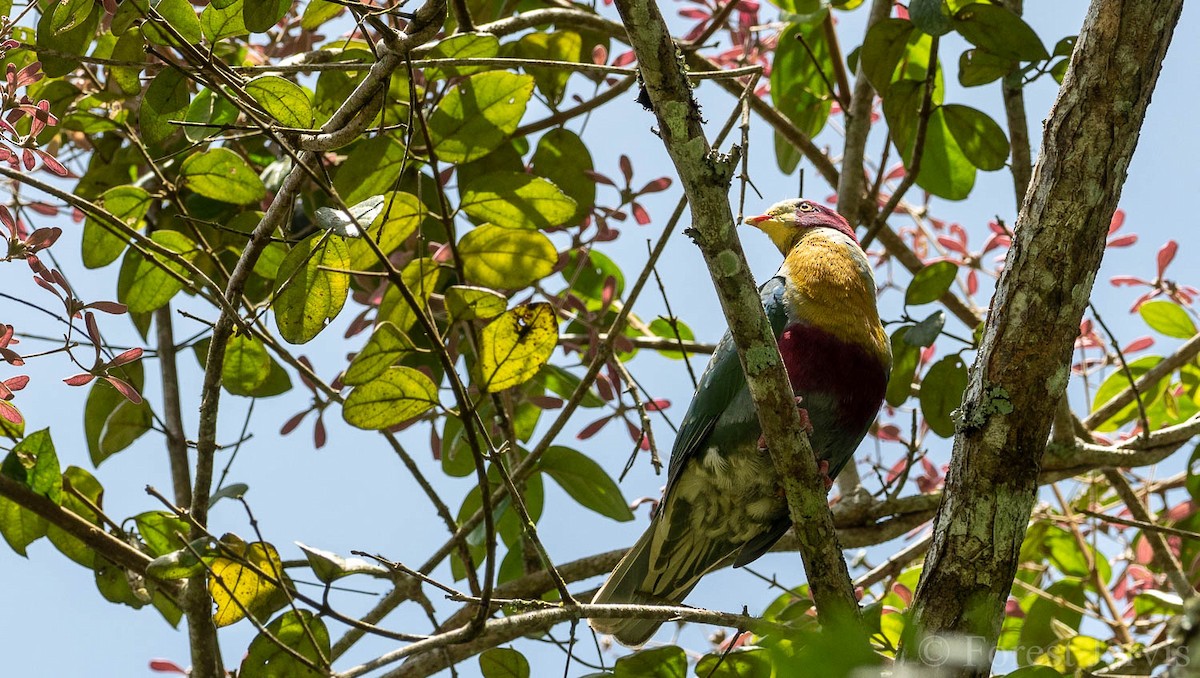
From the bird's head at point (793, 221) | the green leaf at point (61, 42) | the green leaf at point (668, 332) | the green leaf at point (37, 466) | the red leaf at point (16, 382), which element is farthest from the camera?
the green leaf at point (668, 332)

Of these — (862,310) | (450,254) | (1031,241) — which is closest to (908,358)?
(862,310)

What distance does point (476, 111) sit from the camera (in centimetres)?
259

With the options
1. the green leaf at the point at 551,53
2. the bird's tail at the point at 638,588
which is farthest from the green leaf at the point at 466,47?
the bird's tail at the point at 638,588

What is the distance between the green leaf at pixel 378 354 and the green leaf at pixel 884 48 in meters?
1.53

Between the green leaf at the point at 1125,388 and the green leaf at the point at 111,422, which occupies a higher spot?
the green leaf at the point at 1125,388

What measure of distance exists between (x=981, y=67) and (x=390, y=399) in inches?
69.4

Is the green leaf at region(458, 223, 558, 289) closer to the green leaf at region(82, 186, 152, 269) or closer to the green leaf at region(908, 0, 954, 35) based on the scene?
the green leaf at region(82, 186, 152, 269)

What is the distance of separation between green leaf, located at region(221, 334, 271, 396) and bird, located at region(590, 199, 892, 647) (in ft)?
3.35

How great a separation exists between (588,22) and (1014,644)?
230cm

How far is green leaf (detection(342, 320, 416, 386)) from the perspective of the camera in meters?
2.18

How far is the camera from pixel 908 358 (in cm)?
303

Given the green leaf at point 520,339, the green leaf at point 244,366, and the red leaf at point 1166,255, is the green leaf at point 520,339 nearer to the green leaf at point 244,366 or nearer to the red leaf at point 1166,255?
the green leaf at point 244,366

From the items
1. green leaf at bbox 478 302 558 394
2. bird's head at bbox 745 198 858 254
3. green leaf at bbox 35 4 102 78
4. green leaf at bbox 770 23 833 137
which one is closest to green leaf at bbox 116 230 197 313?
green leaf at bbox 35 4 102 78

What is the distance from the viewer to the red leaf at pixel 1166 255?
336cm
